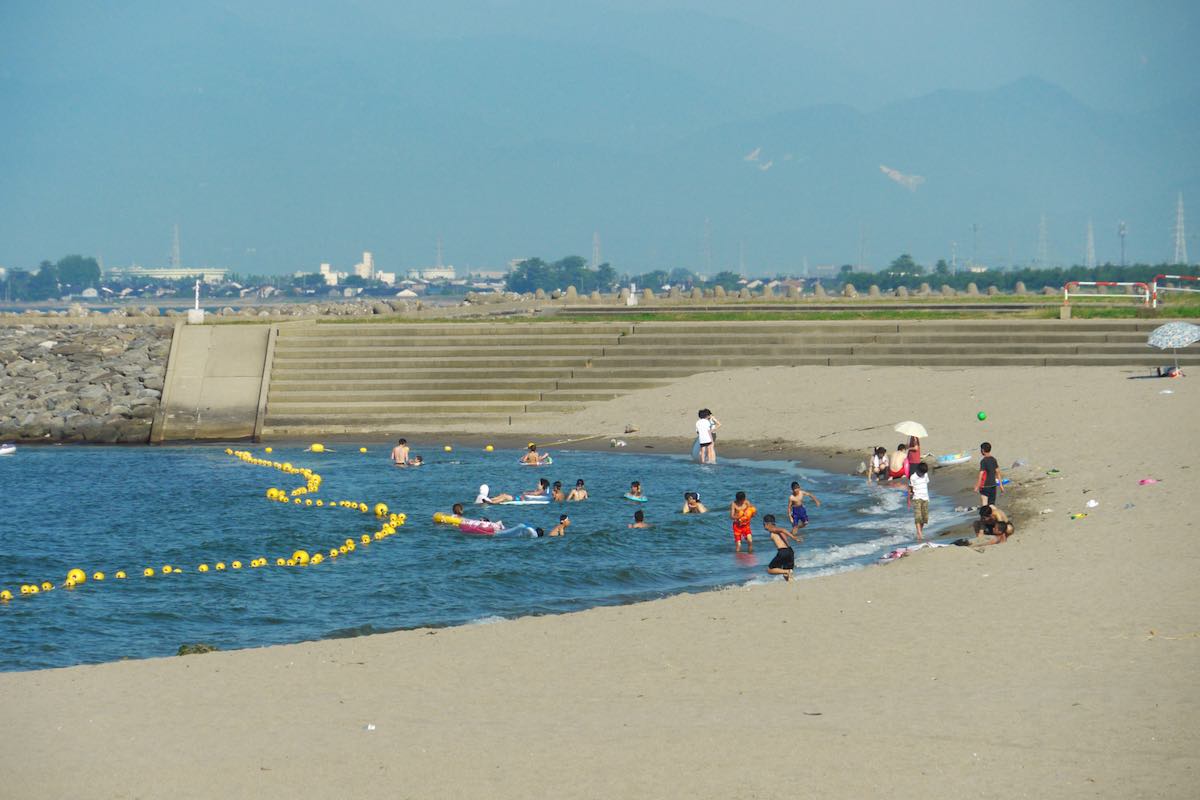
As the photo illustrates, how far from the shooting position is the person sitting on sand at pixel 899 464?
28.2 metres

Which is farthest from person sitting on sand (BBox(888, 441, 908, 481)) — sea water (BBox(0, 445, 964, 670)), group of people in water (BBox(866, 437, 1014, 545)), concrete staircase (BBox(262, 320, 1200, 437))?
concrete staircase (BBox(262, 320, 1200, 437))

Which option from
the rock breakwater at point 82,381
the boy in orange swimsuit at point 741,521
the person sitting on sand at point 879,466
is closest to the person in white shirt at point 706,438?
the person sitting on sand at point 879,466

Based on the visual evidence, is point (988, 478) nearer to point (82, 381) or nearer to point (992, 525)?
point (992, 525)

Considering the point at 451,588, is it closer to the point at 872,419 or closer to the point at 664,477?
the point at 664,477

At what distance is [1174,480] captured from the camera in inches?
917

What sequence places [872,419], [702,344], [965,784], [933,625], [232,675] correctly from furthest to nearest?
[702,344], [872,419], [933,625], [232,675], [965,784]

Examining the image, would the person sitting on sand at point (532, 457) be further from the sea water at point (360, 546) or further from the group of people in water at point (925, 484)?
the group of people in water at point (925, 484)

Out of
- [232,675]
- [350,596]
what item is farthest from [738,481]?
[232,675]

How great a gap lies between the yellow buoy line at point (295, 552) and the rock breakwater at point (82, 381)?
29.2 feet

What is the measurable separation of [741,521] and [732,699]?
Result: 9130mm

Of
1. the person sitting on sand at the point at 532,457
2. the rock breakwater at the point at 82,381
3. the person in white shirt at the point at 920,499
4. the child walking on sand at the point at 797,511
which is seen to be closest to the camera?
the person in white shirt at the point at 920,499

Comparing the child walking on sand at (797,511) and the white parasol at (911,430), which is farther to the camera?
the white parasol at (911,430)

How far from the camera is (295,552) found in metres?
23.4

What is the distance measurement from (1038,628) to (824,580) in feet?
12.9
